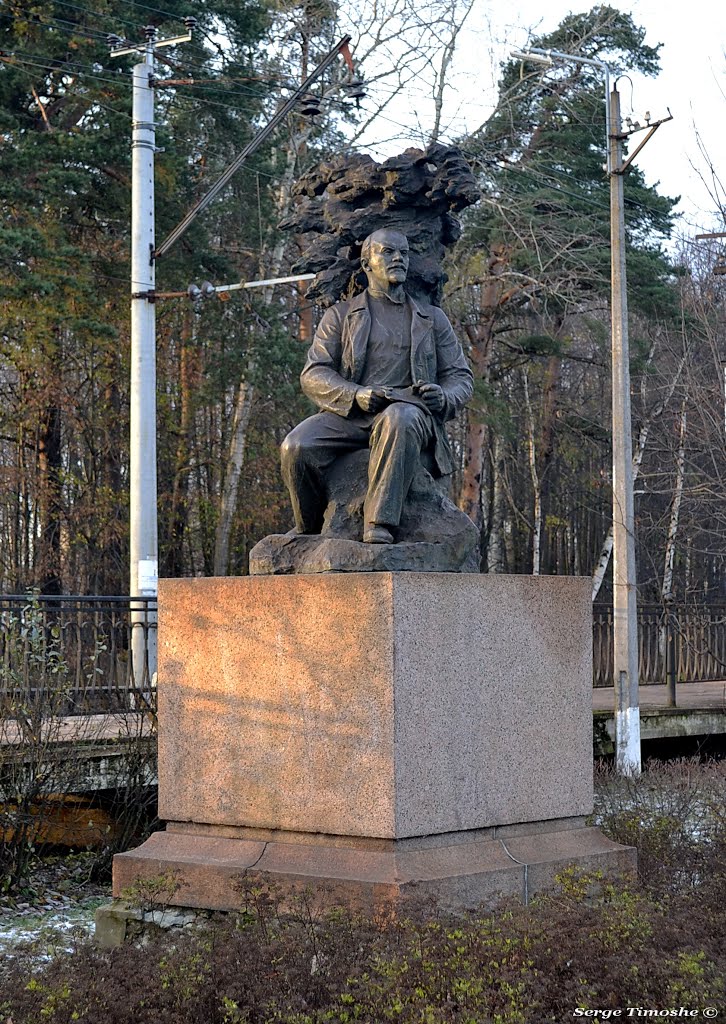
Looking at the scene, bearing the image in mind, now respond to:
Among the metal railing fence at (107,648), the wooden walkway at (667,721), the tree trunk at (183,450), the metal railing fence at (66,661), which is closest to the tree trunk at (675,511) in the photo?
the metal railing fence at (107,648)

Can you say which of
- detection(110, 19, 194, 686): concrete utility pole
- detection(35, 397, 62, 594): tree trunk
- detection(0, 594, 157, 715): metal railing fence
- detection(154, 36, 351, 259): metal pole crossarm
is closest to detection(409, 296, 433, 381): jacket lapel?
detection(0, 594, 157, 715): metal railing fence

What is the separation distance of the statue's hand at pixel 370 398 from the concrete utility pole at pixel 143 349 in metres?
9.14

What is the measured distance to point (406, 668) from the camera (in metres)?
6.52

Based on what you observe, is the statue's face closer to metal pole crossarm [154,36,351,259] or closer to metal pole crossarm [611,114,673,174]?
metal pole crossarm [154,36,351,259]

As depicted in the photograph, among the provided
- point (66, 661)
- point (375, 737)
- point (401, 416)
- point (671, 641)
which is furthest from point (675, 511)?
point (375, 737)

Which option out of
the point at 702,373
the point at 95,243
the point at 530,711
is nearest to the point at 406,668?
the point at 530,711

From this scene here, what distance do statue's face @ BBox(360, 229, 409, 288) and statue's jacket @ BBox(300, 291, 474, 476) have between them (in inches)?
6.8

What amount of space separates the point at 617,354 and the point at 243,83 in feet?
39.7

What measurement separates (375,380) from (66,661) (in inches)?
247

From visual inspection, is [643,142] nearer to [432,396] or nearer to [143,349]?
[143,349]

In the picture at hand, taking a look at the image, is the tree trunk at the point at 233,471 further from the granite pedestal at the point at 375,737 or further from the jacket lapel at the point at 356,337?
the granite pedestal at the point at 375,737

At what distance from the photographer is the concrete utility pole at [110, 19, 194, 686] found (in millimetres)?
16344

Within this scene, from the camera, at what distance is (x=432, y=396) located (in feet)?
24.1

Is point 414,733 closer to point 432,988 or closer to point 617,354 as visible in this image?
point 432,988
